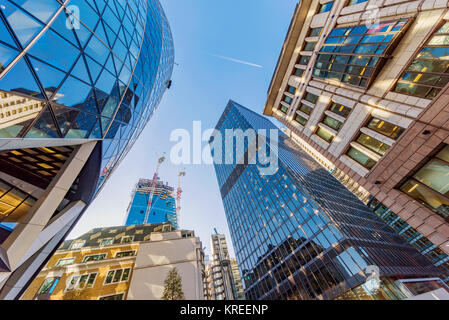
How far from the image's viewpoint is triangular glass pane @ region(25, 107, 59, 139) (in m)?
7.92

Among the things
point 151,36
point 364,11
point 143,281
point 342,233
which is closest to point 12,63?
point 151,36

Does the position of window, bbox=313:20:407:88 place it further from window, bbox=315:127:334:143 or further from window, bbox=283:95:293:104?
window, bbox=283:95:293:104

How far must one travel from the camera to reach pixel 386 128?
11.2m

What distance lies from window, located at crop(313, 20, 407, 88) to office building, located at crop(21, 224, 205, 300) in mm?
27217

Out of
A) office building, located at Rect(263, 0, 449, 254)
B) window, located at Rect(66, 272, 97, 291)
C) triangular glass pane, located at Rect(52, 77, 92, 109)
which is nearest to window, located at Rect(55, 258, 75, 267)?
window, located at Rect(66, 272, 97, 291)

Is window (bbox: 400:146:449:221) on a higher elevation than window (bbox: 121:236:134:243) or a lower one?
lower

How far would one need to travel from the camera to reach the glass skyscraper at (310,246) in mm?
24359

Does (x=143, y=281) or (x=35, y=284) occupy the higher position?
(x=35, y=284)

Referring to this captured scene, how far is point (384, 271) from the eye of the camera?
2388cm

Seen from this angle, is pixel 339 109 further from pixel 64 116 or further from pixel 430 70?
pixel 64 116

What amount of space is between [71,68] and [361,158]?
1939 cm

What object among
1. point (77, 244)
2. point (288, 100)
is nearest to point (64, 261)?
point (77, 244)

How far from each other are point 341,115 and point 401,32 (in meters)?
5.83
